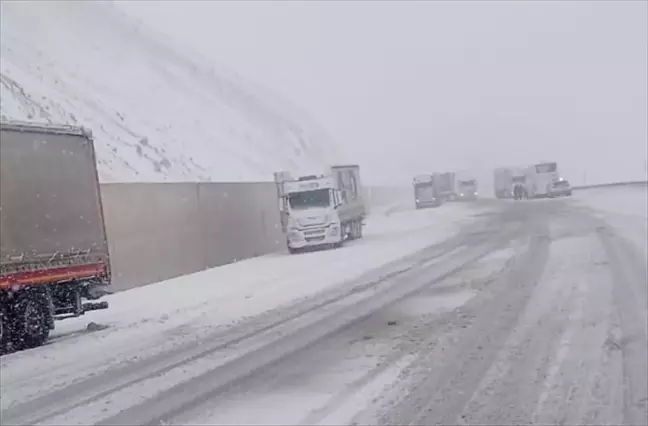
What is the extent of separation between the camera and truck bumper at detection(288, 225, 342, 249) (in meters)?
30.4

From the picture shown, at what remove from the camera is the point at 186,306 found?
54.3ft

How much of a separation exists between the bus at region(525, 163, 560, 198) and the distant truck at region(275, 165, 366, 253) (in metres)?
31.5

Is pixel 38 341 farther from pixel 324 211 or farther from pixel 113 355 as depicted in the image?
pixel 324 211

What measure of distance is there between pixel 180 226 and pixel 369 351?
1378 centimetres

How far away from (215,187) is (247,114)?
136 ft

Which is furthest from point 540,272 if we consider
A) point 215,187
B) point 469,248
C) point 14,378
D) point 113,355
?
point 215,187

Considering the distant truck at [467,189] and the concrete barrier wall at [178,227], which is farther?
the distant truck at [467,189]

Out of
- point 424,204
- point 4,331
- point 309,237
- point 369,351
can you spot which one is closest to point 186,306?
point 4,331

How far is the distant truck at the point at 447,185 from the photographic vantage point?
2889 inches

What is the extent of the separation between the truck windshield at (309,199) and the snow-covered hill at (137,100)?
24.4 ft

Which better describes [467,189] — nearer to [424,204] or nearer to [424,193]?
[424,193]

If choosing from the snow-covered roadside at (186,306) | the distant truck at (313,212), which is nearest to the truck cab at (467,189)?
the distant truck at (313,212)

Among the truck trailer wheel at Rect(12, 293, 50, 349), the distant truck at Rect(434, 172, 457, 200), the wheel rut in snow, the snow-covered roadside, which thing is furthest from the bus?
the truck trailer wheel at Rect(12, 293, 50, 349)

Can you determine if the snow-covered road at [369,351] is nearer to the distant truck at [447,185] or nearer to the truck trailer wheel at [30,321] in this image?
the truck trailer wheel at [30,321]
